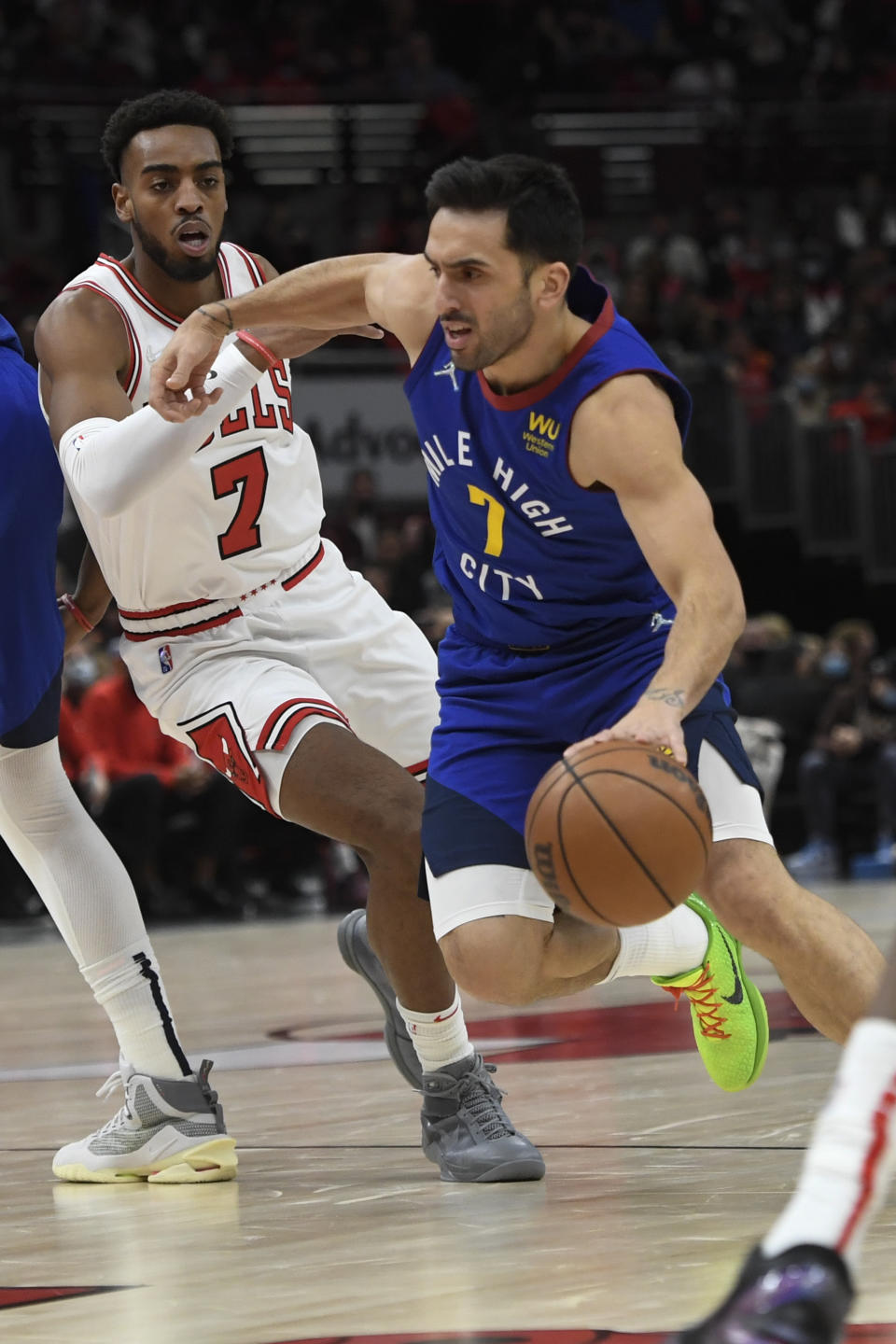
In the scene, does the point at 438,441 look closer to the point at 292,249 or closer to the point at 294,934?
the point at 294,934

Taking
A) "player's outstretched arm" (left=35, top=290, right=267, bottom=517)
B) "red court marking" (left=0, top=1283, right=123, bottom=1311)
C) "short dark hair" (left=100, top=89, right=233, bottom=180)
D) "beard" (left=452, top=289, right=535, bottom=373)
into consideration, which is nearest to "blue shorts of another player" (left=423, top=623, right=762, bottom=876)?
"beard" (left=452, top=289, right=535, bottom=373)

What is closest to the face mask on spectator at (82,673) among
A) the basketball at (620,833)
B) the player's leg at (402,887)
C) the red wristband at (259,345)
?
the player's leg at (402,887)

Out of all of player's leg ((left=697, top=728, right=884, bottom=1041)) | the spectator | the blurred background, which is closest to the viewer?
player's leg ((left=697, top=728, right=884, bottom=1041))

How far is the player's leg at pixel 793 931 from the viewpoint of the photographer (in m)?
3.35

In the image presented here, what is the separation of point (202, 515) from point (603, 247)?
46.8 feet

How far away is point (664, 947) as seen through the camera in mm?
4039

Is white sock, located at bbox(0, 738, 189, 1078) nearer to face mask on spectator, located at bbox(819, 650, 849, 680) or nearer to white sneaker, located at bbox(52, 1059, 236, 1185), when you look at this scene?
white sneaker, located at bbox(52, 1059, 236, 1185)

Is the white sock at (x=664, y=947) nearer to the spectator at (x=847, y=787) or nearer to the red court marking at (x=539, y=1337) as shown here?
the red court marking at (x=539, y=1337)

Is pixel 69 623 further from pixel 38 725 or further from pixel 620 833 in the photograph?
pixel 620 833

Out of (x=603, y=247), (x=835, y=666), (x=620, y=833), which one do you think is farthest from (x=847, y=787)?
(x=620, y=833)

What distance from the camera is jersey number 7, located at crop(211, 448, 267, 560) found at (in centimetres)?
454

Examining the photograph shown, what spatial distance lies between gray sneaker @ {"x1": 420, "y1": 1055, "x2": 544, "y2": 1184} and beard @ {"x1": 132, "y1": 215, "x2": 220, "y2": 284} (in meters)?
1.89

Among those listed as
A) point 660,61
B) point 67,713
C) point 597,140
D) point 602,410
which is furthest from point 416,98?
point 602,410

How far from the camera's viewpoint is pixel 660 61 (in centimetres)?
2109
